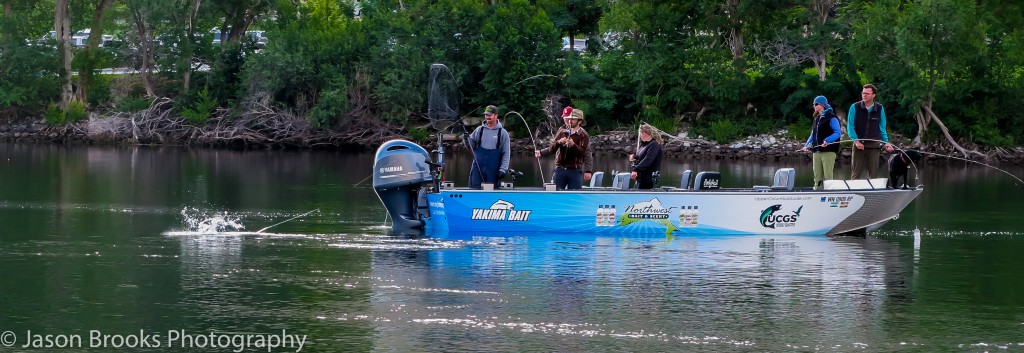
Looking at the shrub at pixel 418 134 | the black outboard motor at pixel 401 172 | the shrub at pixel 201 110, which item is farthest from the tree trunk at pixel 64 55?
the black outboard motor at pixel 401 172

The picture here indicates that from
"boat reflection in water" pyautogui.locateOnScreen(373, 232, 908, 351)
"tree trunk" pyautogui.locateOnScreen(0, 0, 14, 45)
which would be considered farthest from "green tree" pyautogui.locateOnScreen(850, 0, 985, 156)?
"tree trunk" pyautogui.locateOnScreen(0, 0, 14, 45)

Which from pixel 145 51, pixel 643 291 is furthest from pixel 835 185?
pixel 145 51

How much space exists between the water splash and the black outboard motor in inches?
84.1

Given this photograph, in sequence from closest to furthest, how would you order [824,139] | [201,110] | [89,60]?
[824,139] → [201,110] → [89,60]

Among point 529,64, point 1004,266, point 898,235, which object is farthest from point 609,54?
point 1004,266

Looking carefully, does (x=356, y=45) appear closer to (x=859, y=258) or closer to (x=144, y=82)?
(x=144, y=82)

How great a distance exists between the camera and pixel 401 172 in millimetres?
19094

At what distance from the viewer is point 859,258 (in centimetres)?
1694

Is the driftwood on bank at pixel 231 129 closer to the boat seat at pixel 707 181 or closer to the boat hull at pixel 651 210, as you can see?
the boat hull at pixel 651 210

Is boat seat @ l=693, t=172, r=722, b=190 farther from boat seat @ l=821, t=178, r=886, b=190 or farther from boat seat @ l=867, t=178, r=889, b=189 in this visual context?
boat seat @ l=867, t=178, r=889, b=189

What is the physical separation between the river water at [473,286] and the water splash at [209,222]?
0.15 feet

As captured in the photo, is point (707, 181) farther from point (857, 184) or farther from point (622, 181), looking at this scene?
point (857, 184)

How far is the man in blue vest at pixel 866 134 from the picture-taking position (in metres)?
19.7

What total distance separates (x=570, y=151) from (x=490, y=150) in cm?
103
